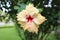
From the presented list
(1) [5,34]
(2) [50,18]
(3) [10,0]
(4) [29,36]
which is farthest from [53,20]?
(1) [5,34]

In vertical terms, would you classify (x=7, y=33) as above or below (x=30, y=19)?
below

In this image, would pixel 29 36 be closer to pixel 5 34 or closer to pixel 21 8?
pixel 21 8

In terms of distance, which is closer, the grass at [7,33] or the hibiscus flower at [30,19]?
the hibiscus flower at [30,19]

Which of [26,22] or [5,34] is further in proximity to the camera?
[5,34]

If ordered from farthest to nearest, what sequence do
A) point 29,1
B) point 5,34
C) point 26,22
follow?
1. point 5,34
2. point 29,1
3. point 26,22

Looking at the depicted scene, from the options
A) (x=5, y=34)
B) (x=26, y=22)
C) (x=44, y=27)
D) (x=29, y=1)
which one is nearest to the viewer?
(x=26, y=22)

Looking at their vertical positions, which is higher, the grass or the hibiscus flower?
the hibiscus flower

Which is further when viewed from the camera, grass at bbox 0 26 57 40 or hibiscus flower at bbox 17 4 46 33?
grass at bbox 0 26 57 40

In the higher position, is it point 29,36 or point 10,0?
point 10,0

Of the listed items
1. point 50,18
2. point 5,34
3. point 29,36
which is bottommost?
point 5,34

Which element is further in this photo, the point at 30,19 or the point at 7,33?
the point at 7,33

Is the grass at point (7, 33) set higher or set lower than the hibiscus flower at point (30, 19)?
lower
